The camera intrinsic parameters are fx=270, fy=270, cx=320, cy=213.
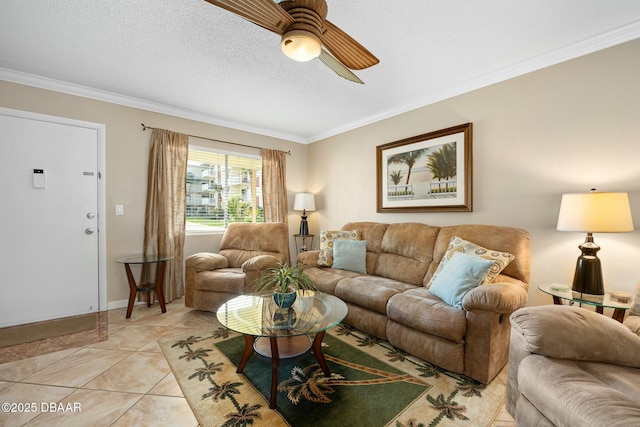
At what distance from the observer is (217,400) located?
5.52 feet

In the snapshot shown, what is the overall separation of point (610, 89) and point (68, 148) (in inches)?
204

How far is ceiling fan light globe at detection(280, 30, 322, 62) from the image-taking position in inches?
54.7

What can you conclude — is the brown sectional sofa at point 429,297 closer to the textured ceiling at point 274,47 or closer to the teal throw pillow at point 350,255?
the teal throw pillow at point 350,255

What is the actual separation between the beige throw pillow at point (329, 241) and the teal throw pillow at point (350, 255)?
3.2 inches

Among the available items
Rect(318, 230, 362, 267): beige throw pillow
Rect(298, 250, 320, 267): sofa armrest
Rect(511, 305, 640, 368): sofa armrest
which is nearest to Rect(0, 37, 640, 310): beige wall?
Rect(318, 230, 362, 267): beige throw pillow

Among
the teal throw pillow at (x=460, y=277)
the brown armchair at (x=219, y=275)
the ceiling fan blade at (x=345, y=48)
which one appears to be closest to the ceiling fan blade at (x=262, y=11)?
the ceiling fan blade at (x=345, y=48)

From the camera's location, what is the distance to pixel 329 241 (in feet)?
11.5

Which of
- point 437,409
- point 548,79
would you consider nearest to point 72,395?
point 437,409

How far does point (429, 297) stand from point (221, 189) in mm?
3294

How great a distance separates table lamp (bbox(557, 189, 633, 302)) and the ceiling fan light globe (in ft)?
6.90

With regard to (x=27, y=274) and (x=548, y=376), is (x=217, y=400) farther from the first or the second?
(x=27, y=274)

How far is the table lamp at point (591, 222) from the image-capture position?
1.82 metres

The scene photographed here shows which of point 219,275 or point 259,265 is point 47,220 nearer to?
point 219,275

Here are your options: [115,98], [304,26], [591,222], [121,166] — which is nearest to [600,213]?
[591,222]
